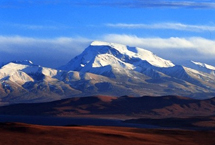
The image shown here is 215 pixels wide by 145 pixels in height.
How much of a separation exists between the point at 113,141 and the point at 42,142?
618 inches

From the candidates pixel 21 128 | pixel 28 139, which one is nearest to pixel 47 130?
pixel 21 128

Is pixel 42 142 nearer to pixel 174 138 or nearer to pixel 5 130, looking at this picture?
pixel 5 130

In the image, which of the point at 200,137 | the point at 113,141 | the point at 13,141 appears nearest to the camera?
the point at 13,141

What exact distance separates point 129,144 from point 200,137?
28787mm

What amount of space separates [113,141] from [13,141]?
20.3m

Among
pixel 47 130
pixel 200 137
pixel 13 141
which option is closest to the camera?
pixel 13 141

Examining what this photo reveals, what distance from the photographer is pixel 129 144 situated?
11325 cm

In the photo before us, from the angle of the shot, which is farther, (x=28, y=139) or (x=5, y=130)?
(x=5, y=130)

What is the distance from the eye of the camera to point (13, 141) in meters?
108

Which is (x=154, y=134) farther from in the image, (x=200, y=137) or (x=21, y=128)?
(x=21, y=128)

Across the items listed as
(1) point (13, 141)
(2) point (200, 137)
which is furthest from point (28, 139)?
(2) point (200, 137)

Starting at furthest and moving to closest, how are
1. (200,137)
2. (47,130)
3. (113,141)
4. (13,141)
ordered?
(200,137) < (47,130) < (113,141) < (13,141)

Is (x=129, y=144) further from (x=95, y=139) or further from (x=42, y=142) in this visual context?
(x=42, y=142)

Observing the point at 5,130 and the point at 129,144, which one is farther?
the point at 5,130
